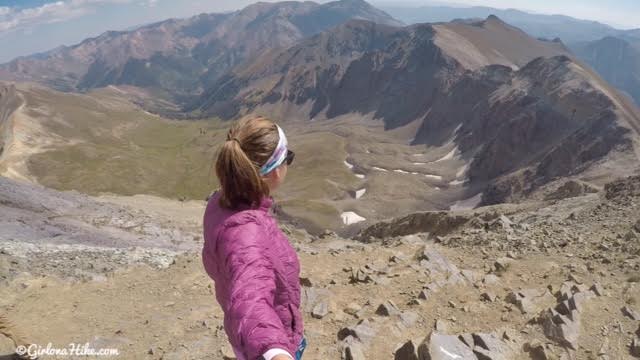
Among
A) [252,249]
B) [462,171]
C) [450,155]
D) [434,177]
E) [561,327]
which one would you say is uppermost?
[252,249]

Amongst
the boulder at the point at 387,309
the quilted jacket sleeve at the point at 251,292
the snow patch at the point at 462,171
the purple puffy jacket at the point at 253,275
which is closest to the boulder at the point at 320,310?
the boulder at the point at 387,309

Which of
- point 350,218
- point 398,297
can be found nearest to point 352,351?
point 398,297

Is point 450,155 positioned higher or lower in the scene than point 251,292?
lower

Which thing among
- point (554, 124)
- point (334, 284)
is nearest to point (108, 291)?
point (334, 284)

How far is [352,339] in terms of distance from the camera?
10.9m

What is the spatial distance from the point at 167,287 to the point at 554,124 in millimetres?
158559

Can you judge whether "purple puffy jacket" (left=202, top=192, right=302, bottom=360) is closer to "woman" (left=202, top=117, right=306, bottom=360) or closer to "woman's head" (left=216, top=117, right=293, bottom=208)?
"woman" (left=202, top=117, right=306, bottom=360)

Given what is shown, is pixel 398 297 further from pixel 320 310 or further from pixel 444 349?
pixel 444 349

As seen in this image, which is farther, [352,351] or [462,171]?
[462,171]

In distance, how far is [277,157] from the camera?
4777 millimetres

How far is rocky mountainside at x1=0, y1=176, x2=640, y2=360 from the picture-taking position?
10531 mm

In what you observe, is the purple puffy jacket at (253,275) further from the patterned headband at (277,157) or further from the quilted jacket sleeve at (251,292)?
the patterned headband at (277,157)

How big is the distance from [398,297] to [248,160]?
10229 mm

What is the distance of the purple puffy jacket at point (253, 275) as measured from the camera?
3.86m
